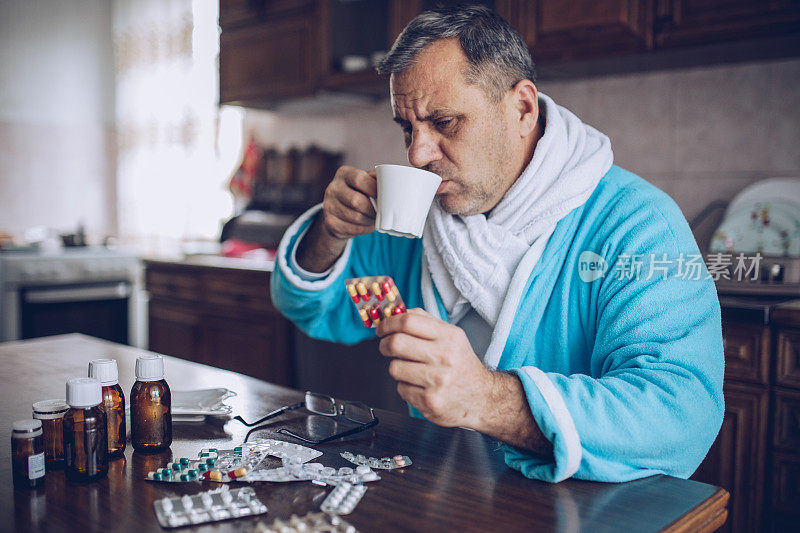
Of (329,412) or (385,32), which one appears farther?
(385,32)

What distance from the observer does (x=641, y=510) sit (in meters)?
0.73

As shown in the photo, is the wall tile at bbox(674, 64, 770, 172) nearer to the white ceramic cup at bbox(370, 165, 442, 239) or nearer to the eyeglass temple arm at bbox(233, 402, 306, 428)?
the white ceramic cup at bbox(370, 165, 442, 239)

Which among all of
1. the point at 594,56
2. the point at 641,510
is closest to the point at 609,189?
the point at 641,510

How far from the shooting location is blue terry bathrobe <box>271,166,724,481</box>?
2.67 ft

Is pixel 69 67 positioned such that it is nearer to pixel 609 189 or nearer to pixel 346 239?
pixel 346 239

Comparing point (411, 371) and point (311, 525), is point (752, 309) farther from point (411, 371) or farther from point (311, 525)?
point (311, 525)

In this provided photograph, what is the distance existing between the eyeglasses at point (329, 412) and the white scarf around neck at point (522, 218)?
318 mm

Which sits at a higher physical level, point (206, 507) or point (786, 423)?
point (206, 507)

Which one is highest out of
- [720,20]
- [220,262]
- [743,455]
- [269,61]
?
[269,61]

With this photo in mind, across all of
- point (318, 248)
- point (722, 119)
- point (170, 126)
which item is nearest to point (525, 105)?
point (318, 248)

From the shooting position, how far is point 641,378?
2.86 ft

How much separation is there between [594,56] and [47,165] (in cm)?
465

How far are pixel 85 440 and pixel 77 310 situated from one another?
344 cm

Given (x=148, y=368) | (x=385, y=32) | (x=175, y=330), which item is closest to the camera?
(x=148, y=368)
